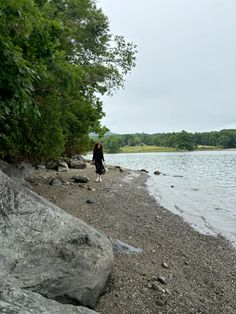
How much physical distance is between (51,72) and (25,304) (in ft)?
27.7

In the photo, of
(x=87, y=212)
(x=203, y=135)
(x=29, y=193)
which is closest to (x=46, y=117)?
(x=87, y=212)

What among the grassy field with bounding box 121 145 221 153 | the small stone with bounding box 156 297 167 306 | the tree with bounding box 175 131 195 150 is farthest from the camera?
the grassy field with bounding box 121 145 221 153

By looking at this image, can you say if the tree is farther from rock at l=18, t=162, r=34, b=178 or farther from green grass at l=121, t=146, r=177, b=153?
rock at l=18, t=162, r=34, b=178

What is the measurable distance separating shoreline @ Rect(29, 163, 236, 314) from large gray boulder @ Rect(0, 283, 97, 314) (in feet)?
5.01

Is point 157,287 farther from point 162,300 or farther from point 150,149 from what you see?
point 150,149

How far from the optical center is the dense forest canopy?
7.18m

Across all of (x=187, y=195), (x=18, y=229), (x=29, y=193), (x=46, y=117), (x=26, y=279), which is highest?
(x=46, y=117)

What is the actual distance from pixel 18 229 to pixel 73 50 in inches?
633

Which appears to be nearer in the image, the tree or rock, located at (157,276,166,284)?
rock, located at (157,276,166,284)

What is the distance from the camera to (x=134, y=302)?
550 centimetres

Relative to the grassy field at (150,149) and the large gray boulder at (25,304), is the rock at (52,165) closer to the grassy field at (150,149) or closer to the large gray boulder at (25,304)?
the large gray boulder at (25,304)

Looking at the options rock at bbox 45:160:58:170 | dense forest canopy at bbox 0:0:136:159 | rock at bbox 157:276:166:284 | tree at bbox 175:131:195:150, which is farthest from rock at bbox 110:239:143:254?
tree at bbox 175:131:195:150

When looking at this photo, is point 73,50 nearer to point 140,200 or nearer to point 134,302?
point 140,200

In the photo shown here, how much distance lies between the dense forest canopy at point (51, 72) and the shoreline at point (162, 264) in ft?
10.4
